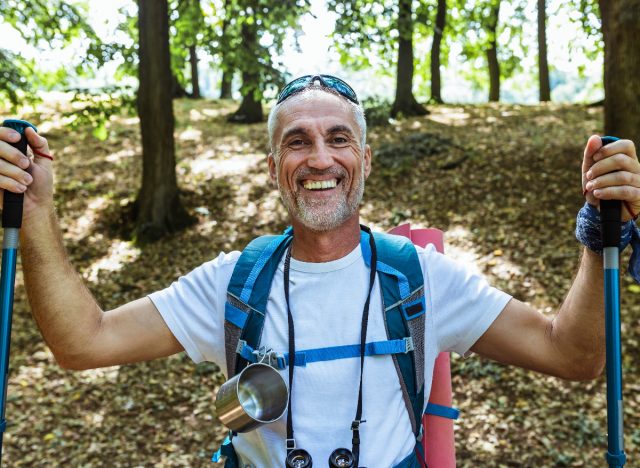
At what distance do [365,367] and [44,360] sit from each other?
5883mm

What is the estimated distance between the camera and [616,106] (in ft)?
21.5

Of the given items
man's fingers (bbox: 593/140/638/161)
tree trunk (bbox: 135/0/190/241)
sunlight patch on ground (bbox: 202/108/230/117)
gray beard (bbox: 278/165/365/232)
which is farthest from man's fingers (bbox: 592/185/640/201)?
sunlight patch on ground (bbox: 202/108/230/117)

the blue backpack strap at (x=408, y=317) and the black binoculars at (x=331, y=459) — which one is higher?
the blue backpack strap at (x=408, y=317)

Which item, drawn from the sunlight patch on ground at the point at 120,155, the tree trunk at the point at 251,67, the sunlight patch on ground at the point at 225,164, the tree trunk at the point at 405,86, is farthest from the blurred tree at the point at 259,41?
the tree trunk at the point at 405,86

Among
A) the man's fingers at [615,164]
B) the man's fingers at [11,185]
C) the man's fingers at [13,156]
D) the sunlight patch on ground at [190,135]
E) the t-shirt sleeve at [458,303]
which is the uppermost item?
the sunlight patch on ground at [190,135]

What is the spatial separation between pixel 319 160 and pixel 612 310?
1224 mm

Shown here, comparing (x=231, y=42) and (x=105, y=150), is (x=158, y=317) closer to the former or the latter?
(x=231, y=42)

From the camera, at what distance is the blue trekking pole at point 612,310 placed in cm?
200

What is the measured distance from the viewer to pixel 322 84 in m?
2.66

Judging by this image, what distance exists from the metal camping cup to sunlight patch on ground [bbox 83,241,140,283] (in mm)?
6744

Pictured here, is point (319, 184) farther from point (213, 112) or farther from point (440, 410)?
point (213, 112)

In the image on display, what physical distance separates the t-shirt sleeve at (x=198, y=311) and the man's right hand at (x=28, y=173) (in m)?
0.57

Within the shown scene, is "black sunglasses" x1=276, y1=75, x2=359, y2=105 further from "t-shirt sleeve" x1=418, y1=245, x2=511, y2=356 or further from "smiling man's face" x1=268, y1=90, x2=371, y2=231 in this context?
"t-shirt sleeve" x1=418, y1=245, x2=511, y2=356

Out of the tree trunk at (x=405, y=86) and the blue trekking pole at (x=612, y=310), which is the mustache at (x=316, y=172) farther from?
the tree trunk at (x=405, y=86)
